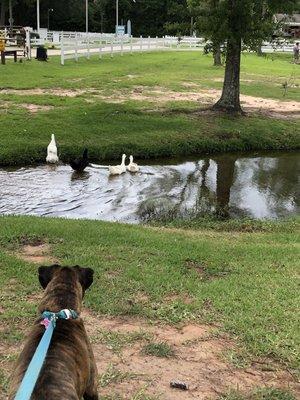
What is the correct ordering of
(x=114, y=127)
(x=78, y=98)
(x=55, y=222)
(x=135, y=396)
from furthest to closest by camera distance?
(x=78, y=98) < (x=114, y=127) < (x=55, y=222) < (x=135, y=396)

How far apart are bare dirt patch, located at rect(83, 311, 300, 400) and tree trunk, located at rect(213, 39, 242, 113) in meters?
14.8

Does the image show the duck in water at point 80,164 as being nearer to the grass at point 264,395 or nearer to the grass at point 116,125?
the grass at point 116,125

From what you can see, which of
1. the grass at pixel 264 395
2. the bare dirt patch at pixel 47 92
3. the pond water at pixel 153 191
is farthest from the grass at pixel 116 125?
the grass at pixel 264 395

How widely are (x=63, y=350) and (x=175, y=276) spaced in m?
3.48

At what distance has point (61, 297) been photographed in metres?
3.08

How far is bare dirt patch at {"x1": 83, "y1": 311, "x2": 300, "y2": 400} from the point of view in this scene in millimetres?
4066

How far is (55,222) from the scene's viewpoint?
8172 millimetres

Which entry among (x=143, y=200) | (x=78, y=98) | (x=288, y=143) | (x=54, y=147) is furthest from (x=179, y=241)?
(x=78, y=98)

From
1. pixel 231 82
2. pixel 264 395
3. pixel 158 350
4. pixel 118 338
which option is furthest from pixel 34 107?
pixel 264 395

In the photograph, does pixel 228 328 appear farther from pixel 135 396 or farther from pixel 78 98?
pixel 78 98

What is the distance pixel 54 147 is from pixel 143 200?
10.1 ft

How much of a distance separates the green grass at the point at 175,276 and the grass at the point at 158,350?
474 mm

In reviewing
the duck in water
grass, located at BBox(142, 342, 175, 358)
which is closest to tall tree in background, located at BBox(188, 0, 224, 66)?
the duck in water

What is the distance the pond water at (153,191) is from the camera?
10156mm
